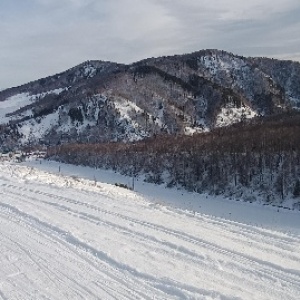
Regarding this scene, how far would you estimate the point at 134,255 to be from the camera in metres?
10.9

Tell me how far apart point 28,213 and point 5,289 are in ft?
21.9

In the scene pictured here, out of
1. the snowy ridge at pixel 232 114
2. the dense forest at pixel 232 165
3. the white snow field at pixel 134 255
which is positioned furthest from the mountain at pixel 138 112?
the white snow field at pixel 134 255

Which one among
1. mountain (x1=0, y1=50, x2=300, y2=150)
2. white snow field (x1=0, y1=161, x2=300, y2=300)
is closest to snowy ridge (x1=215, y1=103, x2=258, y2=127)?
mountain (x1=0, y1=50, x2=300, y2=150)

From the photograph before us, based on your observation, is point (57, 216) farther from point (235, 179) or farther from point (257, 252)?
point (235, 179)

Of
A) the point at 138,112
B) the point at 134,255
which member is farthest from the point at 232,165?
the point at 138,112

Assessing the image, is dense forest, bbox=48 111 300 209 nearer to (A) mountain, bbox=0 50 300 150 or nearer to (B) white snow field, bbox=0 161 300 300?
(B) white snow field, bbox=0 161 300 300

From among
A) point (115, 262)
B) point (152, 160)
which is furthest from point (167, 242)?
point (152, 160)

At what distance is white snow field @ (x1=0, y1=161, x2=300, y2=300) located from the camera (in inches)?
346

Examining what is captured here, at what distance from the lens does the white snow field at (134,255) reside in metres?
8.78

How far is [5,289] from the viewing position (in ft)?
29.5

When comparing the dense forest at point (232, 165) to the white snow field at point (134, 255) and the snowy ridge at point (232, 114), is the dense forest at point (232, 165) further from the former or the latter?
the snowy ridge at point (232, 114)

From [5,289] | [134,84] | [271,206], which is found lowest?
[271,206]

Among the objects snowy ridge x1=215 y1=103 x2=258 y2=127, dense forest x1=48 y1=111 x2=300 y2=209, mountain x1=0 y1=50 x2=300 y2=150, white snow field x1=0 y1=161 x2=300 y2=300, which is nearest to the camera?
white snow field x1=0 y1=161 x2=300 y2=300

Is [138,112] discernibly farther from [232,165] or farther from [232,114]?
[232,165]
